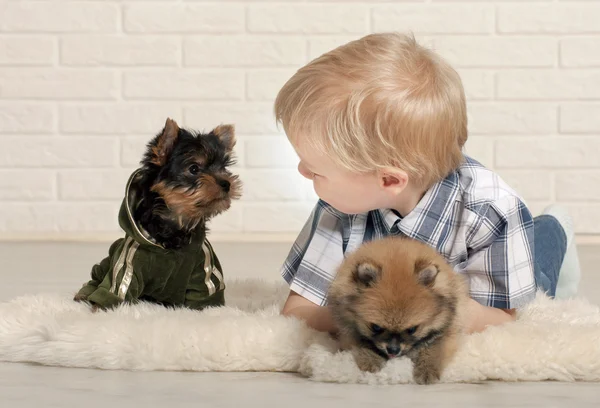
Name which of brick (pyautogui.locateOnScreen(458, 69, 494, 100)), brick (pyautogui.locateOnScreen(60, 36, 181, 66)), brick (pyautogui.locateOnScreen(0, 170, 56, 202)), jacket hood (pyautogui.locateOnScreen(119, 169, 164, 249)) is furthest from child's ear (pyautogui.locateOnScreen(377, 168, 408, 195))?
brick (pyautogui.locateOnScreen(0, 170, 56, 202))

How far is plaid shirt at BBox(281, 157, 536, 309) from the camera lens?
83.4 inches

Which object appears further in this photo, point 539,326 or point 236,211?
point 236,211

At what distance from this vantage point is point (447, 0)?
4.40 meters

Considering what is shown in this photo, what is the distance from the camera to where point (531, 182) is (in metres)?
4.48

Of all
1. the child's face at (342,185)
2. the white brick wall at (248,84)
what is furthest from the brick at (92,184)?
the child's face at (342,185)

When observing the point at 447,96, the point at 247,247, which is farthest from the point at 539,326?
the point at 247,247

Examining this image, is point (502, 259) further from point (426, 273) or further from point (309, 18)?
point (309, 18)

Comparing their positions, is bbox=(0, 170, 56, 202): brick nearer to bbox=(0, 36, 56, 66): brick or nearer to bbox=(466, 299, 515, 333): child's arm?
bbox=(0, 36, 56, 66): brick

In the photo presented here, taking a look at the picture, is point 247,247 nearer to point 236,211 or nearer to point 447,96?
point 236,211

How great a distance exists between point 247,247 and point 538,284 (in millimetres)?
1860

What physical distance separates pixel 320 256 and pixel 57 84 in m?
2.68

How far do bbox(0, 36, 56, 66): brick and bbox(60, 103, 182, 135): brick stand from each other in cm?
29

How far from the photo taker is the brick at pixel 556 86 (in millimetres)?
4434

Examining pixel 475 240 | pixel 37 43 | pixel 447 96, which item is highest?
pixel 37 43
